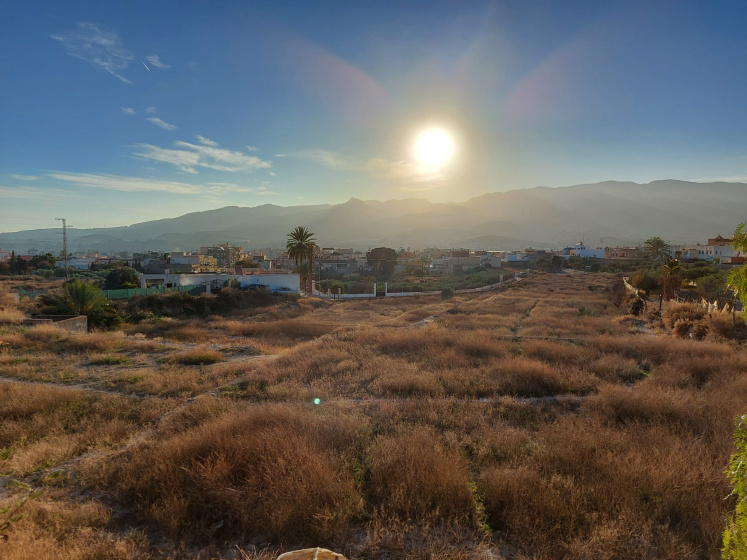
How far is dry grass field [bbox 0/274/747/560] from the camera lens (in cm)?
427

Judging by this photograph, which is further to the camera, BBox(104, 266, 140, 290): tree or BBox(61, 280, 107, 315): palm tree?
BBox(104, 266, 140, 290): tree

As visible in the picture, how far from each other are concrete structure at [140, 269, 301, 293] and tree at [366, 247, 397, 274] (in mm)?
31421

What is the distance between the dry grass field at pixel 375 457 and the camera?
14.0 feet

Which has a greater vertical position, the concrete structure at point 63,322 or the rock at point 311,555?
the rock at point 311,555

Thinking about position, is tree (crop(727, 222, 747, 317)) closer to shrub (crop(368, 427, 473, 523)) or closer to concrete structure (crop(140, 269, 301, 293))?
shrub (crop(368, 427, 473, 523))

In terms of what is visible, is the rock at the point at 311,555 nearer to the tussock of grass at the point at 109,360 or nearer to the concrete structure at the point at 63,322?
the tussock of grass at the point at 109,360

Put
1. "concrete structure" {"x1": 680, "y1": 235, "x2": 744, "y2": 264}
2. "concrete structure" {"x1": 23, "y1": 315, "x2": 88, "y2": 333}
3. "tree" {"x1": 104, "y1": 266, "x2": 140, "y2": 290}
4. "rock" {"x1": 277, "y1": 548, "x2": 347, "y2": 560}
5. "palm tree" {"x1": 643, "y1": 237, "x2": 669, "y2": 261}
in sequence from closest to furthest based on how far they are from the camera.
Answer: "rock" {"x1": 277, "y1": 548, "x2": 347, "y2": 560}
"concrete structure" {"x1": 23, "y1": 315, "x2": 88, "y2": 333}
"tree" {"x1": 104, "y1": 266, "x2": 140, "y2": 290}
"concrete structure" {"x1": 680, "y1": 235, "x2": 744, "y2": 264}
"palm tree" {"x1": 643, "y1": 237, "x2": 669, "y2": 261}

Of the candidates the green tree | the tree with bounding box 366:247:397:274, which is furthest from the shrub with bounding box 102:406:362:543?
the tree with bounding box 366:247:397:274

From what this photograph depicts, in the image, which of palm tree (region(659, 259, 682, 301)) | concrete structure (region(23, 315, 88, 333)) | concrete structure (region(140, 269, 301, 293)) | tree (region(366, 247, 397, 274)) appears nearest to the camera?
concrete structure (region(23, 315, 88, 333))

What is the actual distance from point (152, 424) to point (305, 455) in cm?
415

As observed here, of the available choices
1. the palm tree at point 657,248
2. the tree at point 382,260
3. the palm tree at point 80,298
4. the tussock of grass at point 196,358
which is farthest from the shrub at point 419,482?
the palm tree at point 657,248

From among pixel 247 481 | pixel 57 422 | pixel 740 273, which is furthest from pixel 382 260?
pixel 740 273

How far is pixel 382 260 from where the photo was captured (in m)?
79.9

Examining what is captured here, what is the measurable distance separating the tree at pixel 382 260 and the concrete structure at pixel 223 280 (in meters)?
31.4
